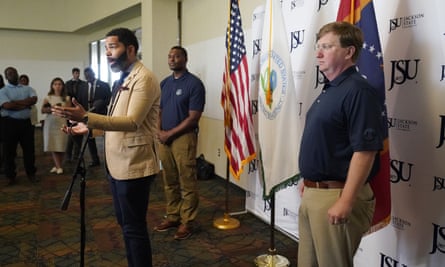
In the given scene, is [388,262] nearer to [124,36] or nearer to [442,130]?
[442,130]

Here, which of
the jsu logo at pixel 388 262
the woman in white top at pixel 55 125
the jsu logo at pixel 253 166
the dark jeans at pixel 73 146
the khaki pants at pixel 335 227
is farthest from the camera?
the dark jeans at pixel 73 146

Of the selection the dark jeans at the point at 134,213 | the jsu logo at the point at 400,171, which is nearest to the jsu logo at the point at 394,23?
the jsu logo at the point at 400,171

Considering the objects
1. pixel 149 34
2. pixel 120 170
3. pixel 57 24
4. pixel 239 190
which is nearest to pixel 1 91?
pixel 149 34

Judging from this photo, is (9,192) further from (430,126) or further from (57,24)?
(57,24)

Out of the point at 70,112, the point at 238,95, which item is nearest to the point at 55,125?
the point at 238,95

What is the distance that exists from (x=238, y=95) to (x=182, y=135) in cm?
56

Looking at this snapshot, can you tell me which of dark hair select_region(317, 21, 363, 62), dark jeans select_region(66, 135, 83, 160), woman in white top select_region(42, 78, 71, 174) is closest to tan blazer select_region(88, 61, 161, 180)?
dark hair select_region(317, 21, 363, 62)

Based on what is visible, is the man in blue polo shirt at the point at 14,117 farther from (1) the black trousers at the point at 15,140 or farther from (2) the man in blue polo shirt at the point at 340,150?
(2) the man in blue polo shirt at the point at 340,150

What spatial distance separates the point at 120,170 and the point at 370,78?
134 cm

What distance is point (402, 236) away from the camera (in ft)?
7.22

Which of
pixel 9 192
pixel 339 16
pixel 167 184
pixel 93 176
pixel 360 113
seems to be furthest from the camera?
pixel 93 176

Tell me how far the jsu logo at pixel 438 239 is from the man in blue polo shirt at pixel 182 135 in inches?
70.8

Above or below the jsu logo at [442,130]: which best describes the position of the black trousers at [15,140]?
below

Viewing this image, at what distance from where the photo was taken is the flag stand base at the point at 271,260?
2734 millimetres
